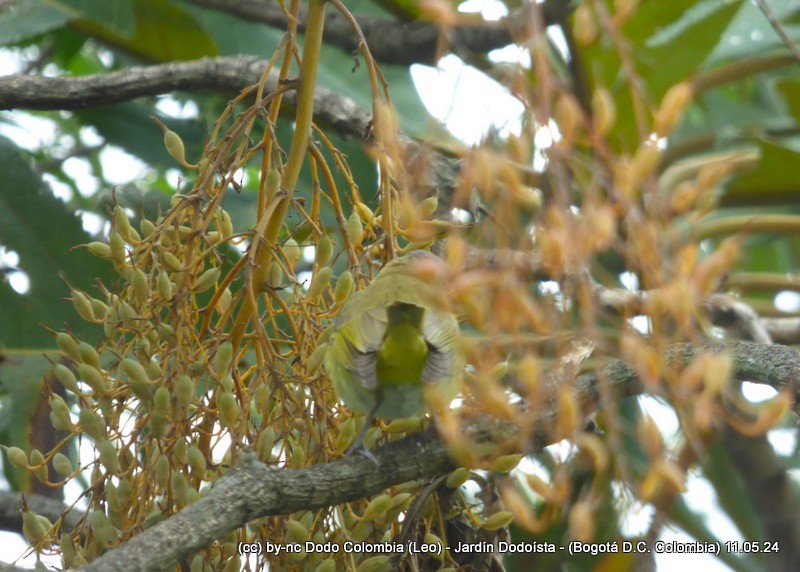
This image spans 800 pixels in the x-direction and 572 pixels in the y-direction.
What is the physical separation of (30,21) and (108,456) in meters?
1.69

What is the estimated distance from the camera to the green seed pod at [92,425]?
127 centimetres

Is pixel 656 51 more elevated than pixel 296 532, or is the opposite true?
pixel 656 51

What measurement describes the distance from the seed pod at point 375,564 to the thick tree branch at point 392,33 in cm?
126

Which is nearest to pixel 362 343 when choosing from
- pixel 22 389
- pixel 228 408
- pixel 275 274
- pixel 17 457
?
pixel 275 274

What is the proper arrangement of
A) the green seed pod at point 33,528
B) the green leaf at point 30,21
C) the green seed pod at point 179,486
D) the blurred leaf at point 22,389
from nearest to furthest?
the green seed pod at point 179,486 < the green seed pod at point 33,528 < the blurred leaf at point 22,389 < the green leaf at point 30,21

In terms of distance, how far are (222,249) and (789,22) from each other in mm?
2261

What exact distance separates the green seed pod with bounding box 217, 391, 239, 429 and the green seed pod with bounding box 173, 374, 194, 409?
4cm

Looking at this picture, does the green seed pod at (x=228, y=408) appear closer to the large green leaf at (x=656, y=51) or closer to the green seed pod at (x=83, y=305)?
the green seed pod at (x=83, y=305)

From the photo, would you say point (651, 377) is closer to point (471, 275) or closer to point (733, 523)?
point (471, 275)

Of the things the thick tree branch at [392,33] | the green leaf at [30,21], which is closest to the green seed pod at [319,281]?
the thick tree branch at [392,33]

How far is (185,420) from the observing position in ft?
4.11

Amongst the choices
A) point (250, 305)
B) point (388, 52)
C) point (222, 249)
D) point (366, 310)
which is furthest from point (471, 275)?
point (388, 52)

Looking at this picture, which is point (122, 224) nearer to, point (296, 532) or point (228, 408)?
point (228, 408)

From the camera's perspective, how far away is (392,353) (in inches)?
56.1
